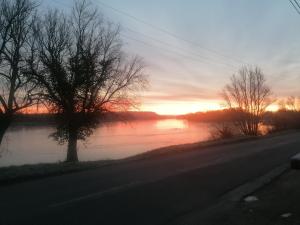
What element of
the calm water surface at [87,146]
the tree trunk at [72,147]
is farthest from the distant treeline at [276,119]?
the tree trunk at [72,147]

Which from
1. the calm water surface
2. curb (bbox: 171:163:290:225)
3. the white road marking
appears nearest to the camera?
curb (bbox: 171:163:290:225)

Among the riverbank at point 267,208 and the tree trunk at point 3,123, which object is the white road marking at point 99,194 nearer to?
the riverbank at point 267,208

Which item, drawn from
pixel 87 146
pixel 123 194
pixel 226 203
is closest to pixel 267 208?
pixel 226 203

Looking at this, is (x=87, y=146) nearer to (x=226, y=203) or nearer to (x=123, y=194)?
(x=123, y=194)

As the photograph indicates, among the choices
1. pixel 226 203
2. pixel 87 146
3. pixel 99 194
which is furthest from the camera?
pixel 87 146

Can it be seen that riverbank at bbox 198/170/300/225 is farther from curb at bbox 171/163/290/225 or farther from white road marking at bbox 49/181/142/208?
white road marking at bbox 49/181/142/208

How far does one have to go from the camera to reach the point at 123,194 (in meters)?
9.20

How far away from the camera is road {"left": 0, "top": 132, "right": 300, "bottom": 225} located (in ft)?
23.9

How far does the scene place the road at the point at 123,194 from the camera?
7.28m

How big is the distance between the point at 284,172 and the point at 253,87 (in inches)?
1640

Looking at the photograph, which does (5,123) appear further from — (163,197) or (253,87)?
(253,87)

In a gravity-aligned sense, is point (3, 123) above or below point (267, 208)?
above

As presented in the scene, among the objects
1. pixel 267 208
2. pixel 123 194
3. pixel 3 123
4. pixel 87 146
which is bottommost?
pixel 267 208

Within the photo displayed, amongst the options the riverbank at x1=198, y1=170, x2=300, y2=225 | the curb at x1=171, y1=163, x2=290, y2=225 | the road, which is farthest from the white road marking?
the riverbank at x1=198, y1=170, x2=300, y2=225
